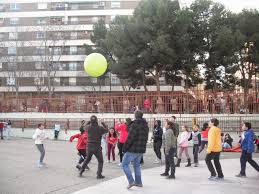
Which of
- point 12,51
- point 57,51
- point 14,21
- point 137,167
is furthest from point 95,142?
point 14,21

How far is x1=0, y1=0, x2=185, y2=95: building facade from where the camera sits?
53.7 metres

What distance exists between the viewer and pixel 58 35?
5309 centimetres

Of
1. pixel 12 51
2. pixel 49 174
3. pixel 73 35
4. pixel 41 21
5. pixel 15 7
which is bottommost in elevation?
pixel 49 174

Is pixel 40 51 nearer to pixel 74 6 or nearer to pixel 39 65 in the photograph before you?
pixel 39 65

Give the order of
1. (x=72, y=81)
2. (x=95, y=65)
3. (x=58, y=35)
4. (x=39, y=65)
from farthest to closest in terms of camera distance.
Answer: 1. (x=72, y=81)
2. (x=39, y=65)
3. (x=58, y=35)
4. (x=95, y=65)

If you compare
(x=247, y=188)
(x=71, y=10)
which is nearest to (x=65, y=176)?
(x=247, y=188)

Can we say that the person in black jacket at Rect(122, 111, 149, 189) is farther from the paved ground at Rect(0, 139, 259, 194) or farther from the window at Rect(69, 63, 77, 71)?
the window at Rect(69, 63, 77, 71)

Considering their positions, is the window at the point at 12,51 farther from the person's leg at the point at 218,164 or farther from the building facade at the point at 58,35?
the person's leg at the point at 218,164

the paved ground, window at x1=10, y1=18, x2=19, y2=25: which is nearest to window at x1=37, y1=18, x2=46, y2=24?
window at x1=10, y1=18, x2=19, y2=25

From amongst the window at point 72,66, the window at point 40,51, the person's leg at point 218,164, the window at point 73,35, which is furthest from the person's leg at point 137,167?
the window at point 73,35

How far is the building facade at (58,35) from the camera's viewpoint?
2112 inches

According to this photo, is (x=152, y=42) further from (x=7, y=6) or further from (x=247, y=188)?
(x=7, y=6)

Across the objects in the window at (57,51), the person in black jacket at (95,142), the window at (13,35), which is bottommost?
the person in black jacket at (95,142)

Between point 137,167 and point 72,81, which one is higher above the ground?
point 72,81
